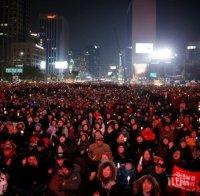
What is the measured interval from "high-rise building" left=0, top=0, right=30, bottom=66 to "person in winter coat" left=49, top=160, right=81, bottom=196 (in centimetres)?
14985

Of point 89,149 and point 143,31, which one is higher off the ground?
point 143,31

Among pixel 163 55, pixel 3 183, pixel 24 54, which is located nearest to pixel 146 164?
pixel 3 183

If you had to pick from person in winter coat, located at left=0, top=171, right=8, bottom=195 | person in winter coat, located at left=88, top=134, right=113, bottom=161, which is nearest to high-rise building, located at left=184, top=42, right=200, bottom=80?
person in winter coat, located at left=88, top=134, right=113, bottom=161

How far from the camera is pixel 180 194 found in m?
7.76

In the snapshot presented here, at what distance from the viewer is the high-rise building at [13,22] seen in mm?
161625

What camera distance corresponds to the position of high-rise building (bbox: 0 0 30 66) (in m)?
162

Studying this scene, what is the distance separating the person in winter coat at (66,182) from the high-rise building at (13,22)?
14985cm

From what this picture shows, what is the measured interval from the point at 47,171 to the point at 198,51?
15288 centimetres

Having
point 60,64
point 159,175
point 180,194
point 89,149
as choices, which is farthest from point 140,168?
point 60,64

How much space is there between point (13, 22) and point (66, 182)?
546 ft

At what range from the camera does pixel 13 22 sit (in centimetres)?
16975

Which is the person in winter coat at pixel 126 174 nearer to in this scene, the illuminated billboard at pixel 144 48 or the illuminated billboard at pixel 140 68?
the illuminated billboard at pixel 144 48

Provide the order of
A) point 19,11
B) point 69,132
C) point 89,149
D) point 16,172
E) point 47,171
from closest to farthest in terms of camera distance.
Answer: point 16,172, point 47,171, point 89,149, point 69,132, point 19,11

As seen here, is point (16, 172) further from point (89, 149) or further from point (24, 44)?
point (24, 44)
